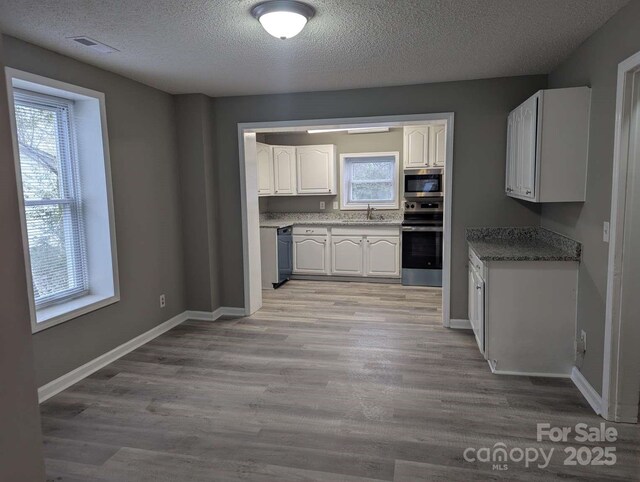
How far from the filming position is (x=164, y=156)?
425 centimetres

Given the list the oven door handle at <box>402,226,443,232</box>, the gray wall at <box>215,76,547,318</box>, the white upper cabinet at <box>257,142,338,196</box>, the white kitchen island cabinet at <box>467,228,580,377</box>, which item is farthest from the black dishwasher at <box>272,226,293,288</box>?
the white kitchen island cabinet at <box>467,228,580,377</box>

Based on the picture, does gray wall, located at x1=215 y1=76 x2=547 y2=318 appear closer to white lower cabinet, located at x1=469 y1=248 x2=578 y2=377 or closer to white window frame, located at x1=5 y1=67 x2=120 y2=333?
white lower cabinet, located at x1=469 y1=248 x2=578 y2=377

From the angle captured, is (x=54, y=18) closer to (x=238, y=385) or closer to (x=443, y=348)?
(x=238, y=385)

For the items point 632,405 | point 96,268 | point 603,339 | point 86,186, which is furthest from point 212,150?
point 632,405

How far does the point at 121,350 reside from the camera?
12.1 ft

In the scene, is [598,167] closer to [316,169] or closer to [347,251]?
[347,251]

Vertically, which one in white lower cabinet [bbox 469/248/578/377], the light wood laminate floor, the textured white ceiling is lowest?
the light wood laminate floor

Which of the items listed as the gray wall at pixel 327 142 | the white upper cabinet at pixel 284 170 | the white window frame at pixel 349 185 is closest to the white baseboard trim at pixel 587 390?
the white window frame at pixel 349 185

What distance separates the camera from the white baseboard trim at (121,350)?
3.01 m

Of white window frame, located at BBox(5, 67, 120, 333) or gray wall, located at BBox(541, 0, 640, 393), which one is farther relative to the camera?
white window frame, located at BBox(5, 67, 120, 333)

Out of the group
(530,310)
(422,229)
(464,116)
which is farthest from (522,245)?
(422,229)

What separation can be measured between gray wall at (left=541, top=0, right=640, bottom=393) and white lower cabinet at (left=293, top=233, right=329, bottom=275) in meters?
3.74

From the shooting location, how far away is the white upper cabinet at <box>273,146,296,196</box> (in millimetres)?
6594

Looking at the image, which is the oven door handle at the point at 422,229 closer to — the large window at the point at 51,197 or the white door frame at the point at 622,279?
the white door frame at the point at 622,279
